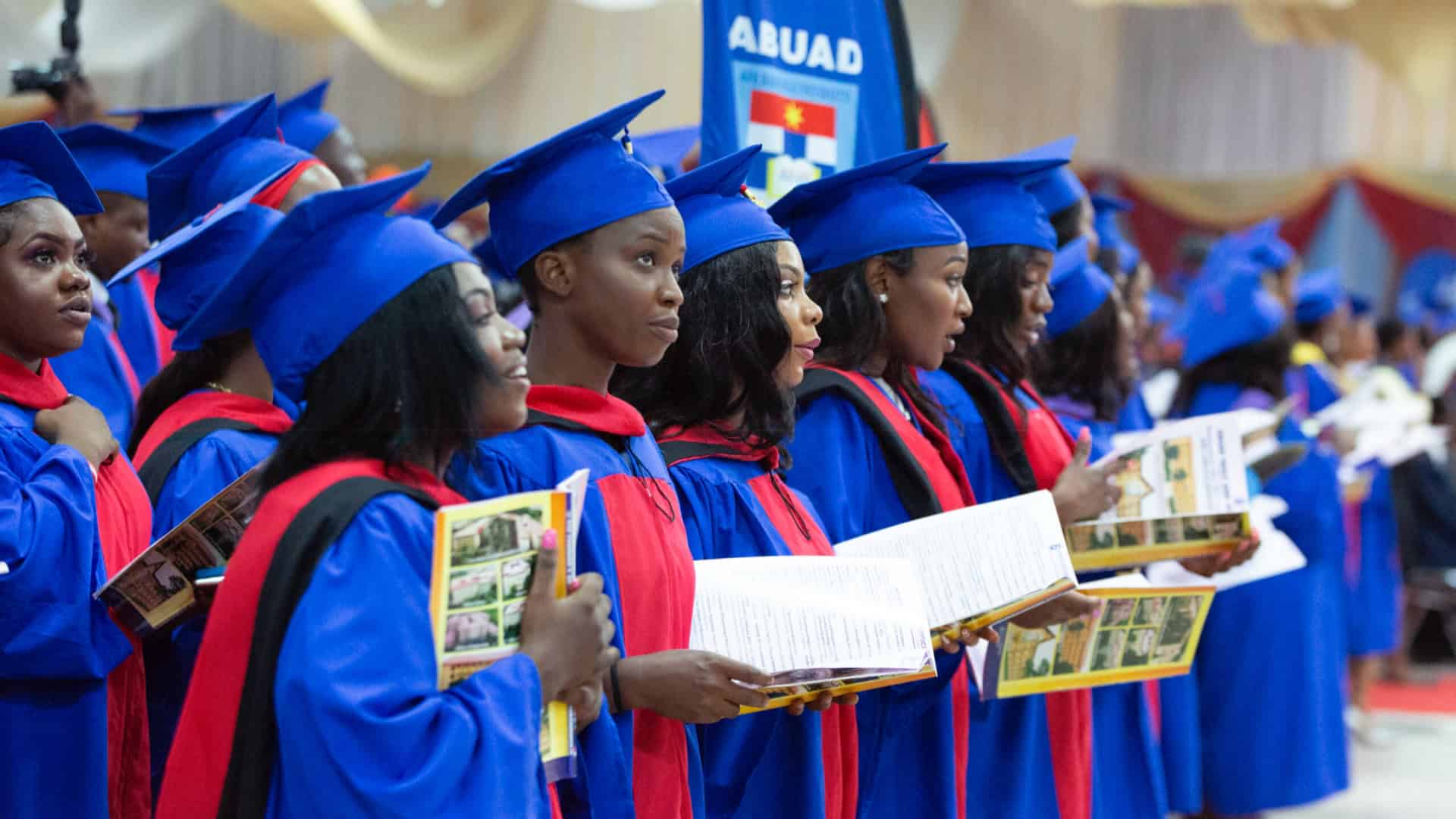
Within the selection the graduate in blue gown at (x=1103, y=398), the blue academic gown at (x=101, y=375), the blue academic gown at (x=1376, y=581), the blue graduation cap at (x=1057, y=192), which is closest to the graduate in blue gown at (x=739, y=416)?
the blue academic gown at (x=101, y=375)

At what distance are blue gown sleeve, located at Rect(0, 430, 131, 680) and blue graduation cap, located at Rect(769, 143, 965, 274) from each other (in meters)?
1.52

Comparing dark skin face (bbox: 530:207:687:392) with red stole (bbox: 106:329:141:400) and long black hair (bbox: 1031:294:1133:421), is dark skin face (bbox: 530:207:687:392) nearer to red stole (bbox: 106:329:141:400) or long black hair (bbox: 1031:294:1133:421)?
red stole (bbox: 106:329:141:400)

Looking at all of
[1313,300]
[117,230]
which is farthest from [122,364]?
[1313,300]

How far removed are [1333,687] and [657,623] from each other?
470 cm

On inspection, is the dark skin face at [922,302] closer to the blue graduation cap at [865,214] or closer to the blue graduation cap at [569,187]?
the blue graduation cap at [865,214]

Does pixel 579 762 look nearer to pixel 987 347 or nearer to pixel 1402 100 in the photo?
pixel 987 347

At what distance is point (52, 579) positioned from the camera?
2.60 metres

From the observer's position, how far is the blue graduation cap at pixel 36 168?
284 cm

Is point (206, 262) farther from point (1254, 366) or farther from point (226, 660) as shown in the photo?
point (1254, 366)

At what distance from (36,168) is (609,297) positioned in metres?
1.18

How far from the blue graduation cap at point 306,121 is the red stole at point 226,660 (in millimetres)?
2773

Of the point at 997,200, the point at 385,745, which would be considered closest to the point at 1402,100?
the point at 997,200

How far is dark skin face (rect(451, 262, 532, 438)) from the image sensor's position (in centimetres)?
198

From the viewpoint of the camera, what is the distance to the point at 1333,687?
6348 millimetres
